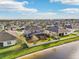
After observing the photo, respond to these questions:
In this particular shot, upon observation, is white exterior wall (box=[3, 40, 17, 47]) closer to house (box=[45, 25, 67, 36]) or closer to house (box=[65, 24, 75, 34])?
house (box=[45, 25, 67, 36])

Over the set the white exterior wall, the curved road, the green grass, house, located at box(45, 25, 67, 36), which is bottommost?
the curved road

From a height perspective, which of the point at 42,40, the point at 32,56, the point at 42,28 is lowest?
the point at 32,56

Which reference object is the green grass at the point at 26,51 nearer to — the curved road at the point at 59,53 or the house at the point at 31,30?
the curved road at the point at 59,53

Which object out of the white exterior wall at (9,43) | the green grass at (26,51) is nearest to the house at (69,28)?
the green grass at (26,51)

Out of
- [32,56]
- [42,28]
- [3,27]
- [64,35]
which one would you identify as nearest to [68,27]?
[64,35]

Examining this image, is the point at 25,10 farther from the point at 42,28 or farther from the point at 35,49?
the point at 35,49

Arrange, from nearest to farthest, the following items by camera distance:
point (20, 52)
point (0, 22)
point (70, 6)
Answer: point (0, 22) → point (20, 52) → point (70, 6)

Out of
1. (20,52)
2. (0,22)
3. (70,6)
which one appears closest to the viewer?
(0,22)

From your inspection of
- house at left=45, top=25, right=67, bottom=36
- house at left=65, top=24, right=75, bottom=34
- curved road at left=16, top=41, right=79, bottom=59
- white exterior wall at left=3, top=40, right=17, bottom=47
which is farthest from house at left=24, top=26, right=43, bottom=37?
house at left=65, top=24, right=75, bottom=34

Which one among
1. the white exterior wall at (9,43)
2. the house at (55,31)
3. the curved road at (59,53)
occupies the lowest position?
the curved road at (59,53)
